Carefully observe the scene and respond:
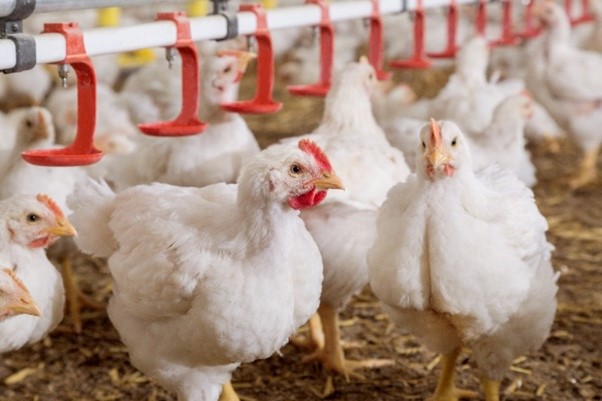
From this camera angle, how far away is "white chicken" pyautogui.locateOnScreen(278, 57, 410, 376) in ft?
10.7

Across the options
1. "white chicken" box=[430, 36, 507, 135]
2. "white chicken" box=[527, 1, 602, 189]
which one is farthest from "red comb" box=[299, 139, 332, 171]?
"white chicken" box=[527, 1, 602, 189]

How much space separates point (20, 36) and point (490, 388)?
6.22ft

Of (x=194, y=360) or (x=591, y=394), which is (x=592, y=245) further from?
(x=194, y=360)

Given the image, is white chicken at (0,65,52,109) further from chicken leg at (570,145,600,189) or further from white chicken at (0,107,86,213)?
chicken leg at (570,145,600,189)

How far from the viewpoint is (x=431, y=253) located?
9.15 ft

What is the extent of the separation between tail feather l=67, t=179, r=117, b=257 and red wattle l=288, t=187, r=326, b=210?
0.69 meters

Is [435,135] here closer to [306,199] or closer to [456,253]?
[456,253]

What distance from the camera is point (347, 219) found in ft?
10.7

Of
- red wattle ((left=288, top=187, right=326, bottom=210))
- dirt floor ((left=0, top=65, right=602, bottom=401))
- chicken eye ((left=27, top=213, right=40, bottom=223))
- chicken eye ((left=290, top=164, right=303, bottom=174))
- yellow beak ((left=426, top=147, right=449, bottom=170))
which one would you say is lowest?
dirt floor ((left=0, top=65, right=602, bottom=401))

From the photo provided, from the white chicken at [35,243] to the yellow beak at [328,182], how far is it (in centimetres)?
94

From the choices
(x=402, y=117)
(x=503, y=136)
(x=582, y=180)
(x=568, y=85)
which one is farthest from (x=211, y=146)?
(x=582, y=180)

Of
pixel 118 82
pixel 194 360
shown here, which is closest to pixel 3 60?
pixel 194 360

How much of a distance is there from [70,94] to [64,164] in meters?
3.26

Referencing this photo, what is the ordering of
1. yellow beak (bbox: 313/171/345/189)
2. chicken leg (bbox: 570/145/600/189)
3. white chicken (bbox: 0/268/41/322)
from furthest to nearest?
chicken leg (bbox: 570/145/600/189)
white chicken (bbox: 0/268/41/322)
yellow beak (bbox: 313/171/345/189)
